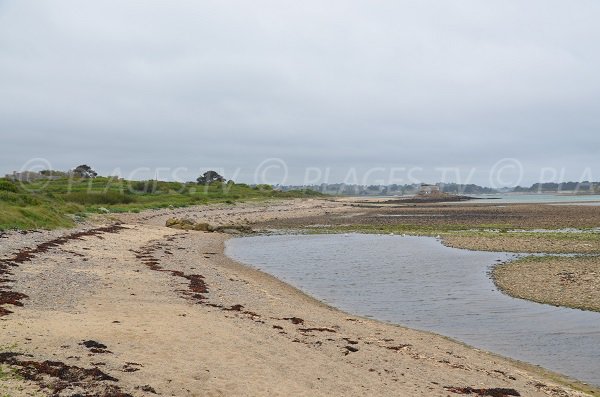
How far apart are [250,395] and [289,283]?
1433cm

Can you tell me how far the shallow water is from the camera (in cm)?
1346

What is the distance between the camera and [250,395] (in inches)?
347

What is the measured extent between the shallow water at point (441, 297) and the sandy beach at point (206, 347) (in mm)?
1120

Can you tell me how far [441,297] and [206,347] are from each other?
1122 cm

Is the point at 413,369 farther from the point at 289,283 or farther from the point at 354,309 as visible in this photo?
the point at 289,283

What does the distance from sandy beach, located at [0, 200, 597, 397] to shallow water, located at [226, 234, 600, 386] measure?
1120 mm

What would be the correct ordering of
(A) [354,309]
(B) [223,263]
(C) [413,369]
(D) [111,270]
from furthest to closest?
(B) [223,263] → (D) [111,270] → (A) [354,309] → (C) [413,369]

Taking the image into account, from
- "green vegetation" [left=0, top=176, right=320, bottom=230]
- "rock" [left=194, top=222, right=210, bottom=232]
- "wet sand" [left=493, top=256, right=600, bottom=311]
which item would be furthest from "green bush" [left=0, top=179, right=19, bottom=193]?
"wet sand" [left=493, top=256, right=600, bottom=311]

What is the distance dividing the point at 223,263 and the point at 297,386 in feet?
64.7

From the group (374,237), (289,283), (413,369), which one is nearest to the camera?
(413,369)

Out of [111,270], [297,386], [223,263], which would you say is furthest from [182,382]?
[223,263]

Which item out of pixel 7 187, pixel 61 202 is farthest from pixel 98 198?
pixel 7 187

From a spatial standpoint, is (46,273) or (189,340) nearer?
(189,340)

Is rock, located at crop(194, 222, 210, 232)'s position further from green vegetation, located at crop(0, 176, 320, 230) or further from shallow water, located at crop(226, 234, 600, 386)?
shallow water, located at crop(226, 234, 600, 386)
